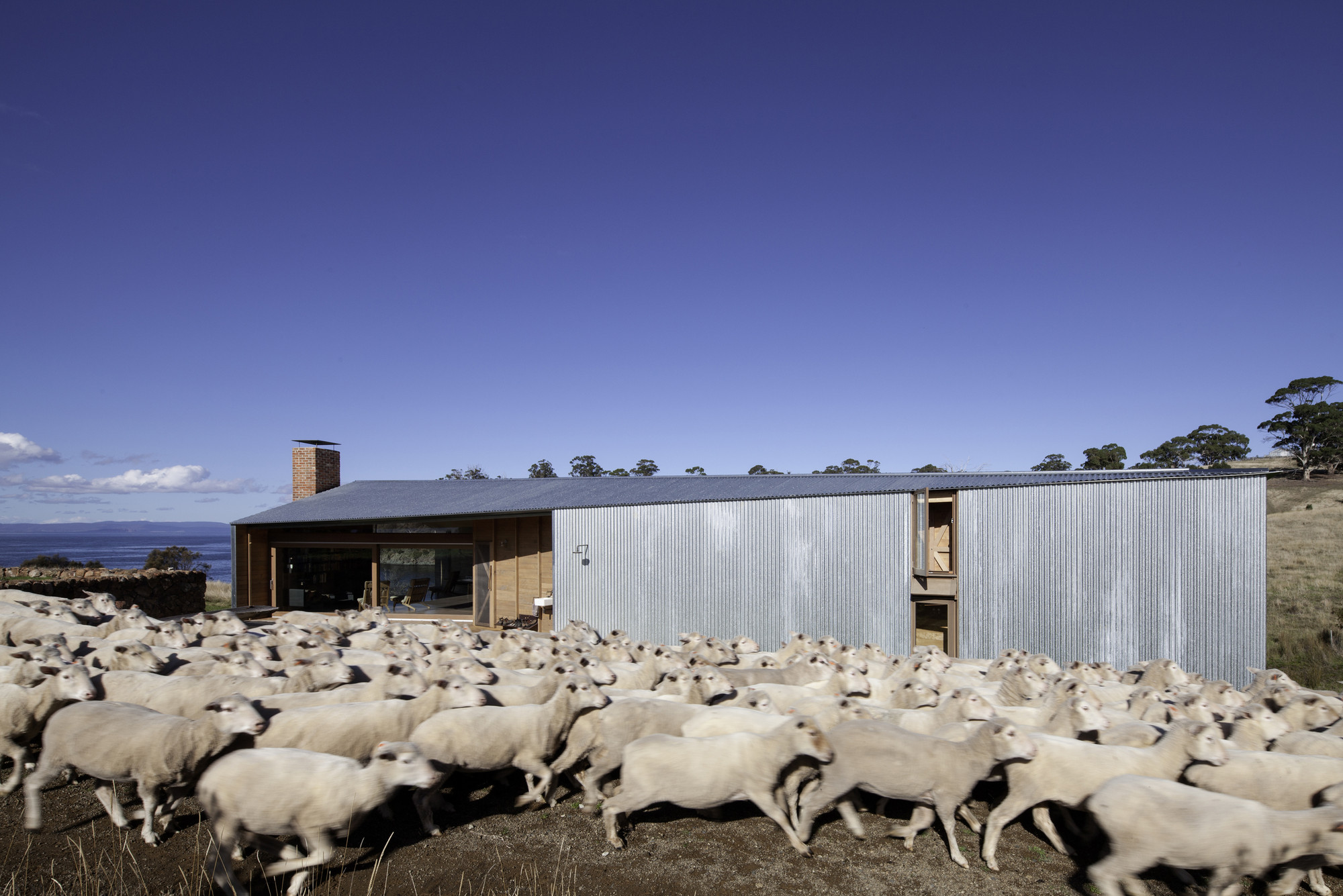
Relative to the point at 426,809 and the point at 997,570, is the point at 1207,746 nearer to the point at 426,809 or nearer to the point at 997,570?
the point at 426,809

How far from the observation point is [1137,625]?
14.7m

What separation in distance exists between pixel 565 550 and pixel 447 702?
1193cm

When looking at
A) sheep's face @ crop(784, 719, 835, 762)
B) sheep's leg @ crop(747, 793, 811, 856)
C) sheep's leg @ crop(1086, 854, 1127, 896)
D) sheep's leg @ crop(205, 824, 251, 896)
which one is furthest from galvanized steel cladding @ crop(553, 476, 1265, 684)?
sheep's leg @ crop(205, 824, 251, 896)

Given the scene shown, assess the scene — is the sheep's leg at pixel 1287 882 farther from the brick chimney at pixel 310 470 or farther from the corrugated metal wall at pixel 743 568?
the brick chimney at pixel 310 470

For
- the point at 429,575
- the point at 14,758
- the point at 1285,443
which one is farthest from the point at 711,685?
the point at 1285,443

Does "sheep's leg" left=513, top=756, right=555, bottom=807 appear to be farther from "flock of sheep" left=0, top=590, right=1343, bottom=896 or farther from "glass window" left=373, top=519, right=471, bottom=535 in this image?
"glass window" left=373, top=519, right=471, bottom=535

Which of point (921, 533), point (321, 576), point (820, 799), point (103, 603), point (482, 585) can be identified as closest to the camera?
point (820, 799)

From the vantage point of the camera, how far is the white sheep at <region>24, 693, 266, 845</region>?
6711mm

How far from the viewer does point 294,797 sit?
5836 millimetres

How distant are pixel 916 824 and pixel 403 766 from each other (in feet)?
15.6

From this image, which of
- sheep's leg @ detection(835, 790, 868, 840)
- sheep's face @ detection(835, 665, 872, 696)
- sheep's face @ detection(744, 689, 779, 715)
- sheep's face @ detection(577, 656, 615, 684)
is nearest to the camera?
sheep's leg @ detection(835, 790, 868, 840)

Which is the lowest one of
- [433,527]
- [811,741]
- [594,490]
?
[811,741]

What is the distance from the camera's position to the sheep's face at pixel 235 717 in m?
6.70

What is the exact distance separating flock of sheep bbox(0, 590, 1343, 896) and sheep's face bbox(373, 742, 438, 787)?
0.06 feet
